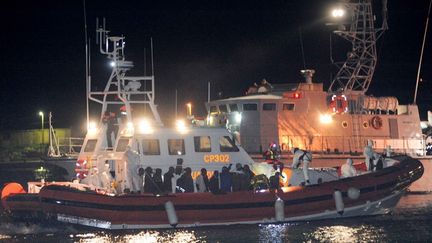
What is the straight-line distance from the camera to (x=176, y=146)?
18.2 m

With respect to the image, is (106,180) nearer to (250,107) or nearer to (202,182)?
(202,182)

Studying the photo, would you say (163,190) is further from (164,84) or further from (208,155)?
(164,84)

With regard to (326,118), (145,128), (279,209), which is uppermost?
(326,118)

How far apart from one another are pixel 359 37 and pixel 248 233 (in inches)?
533

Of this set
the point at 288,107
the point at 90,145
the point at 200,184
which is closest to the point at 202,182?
the point at 200,184

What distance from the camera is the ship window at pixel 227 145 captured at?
1850cm

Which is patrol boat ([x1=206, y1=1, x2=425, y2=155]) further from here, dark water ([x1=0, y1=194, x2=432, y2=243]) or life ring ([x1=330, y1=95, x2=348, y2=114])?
dark water ([x1=0, y1=194, x2=432, y2=243])

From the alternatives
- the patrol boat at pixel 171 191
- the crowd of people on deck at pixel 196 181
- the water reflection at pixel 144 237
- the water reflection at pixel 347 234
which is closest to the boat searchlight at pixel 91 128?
the patrol boat at pixel 171 191

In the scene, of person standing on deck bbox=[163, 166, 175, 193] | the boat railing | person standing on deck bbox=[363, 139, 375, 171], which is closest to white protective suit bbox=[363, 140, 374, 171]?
person standing on deck bbox=[363, 139, 375, 171]

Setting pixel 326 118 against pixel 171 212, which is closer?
pixel 171 212

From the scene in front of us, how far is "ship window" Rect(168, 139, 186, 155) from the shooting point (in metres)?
18.2

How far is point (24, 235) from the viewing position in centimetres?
1636

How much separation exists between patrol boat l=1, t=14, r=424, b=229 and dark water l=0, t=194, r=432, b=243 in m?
0.22

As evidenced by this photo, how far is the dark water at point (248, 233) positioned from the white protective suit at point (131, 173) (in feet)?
3.63
